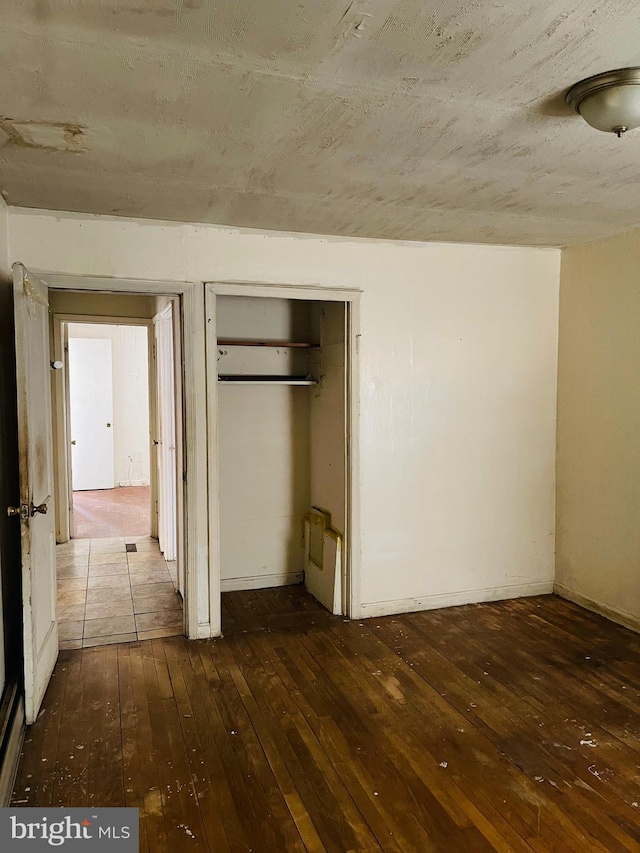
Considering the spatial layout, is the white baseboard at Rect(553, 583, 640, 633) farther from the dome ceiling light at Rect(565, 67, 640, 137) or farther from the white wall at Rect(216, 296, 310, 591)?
the dome ceiling light at Rect(565, 67, 640, 137)

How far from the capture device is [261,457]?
4773mm

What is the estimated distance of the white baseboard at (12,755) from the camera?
227cm

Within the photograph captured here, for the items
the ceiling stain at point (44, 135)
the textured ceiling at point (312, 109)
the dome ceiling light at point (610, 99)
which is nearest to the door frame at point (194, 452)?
the textured ceiling at point (312, 109)

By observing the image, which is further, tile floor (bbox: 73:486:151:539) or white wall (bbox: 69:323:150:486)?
white wall (bbox: 69:323:150:486)

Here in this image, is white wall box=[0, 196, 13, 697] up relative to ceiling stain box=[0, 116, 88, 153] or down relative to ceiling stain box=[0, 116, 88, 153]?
down

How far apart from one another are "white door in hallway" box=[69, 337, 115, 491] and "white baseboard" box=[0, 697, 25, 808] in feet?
21.9

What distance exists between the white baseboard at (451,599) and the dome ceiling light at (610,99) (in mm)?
3064

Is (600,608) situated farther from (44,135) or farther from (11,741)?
(44,135)

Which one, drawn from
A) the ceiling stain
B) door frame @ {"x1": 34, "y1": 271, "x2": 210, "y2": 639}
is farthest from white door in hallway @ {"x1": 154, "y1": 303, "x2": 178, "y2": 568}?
the ceiling stain

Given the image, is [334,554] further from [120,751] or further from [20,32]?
[20,32]

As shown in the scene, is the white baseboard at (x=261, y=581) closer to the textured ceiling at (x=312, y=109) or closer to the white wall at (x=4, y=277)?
the white wall at (x=4, y=277)

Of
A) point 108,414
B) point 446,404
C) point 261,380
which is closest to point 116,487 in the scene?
point 108,414

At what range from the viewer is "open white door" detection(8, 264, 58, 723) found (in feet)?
9.39

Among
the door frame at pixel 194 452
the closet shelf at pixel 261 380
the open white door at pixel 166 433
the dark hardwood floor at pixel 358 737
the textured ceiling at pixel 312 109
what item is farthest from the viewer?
the open white door at pixel 166 433
